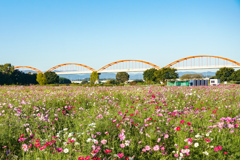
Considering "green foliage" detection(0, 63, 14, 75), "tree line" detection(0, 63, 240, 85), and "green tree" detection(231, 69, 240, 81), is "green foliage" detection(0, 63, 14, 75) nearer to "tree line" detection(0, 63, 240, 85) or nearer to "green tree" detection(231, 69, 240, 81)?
"tree line" detection(0, 63, 240, 85)

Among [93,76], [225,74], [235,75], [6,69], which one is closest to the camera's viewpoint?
[6,69]

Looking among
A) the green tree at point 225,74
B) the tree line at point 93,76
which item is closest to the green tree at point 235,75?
the tree line at point 93,76

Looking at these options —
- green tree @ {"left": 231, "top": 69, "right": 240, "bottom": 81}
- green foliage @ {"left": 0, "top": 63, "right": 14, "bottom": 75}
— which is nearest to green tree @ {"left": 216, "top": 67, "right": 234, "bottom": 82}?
green tree @ {"left": 231, "top": 69, "right": 240, "bottom": 81}

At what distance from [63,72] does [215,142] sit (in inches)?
5858

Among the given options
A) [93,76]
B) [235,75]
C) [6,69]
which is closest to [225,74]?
[235,75]

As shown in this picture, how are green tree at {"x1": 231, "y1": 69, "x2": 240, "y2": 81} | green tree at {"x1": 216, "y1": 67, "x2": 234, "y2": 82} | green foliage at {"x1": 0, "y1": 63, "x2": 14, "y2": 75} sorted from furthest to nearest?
green tree at {"x1": 216, "y1": 67, "x2": 234, "y2": 82}, green tree at {"x1": 231, "y1": 69, "x2": 240, "y2": 81}, green foliage at {"x1": 0, "y1": 63, "x2": 14, "y2": 75}

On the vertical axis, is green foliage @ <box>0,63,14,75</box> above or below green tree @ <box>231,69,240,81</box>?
above

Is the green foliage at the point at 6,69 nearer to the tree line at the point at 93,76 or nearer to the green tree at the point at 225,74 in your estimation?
the tree line at the point at 93,76

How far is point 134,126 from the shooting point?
498cm

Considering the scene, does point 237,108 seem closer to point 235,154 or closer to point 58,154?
point 235,154

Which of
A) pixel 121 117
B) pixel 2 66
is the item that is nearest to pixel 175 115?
pixel 121 117

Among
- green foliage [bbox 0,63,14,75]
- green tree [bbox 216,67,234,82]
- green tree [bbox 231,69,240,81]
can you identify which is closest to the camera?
green foliage [bbox 0,63,14,75]

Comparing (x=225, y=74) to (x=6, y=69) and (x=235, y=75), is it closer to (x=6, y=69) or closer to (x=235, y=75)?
(x=235, y=75)

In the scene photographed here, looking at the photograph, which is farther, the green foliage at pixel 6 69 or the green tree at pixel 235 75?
the green tree at pixel 235 75
